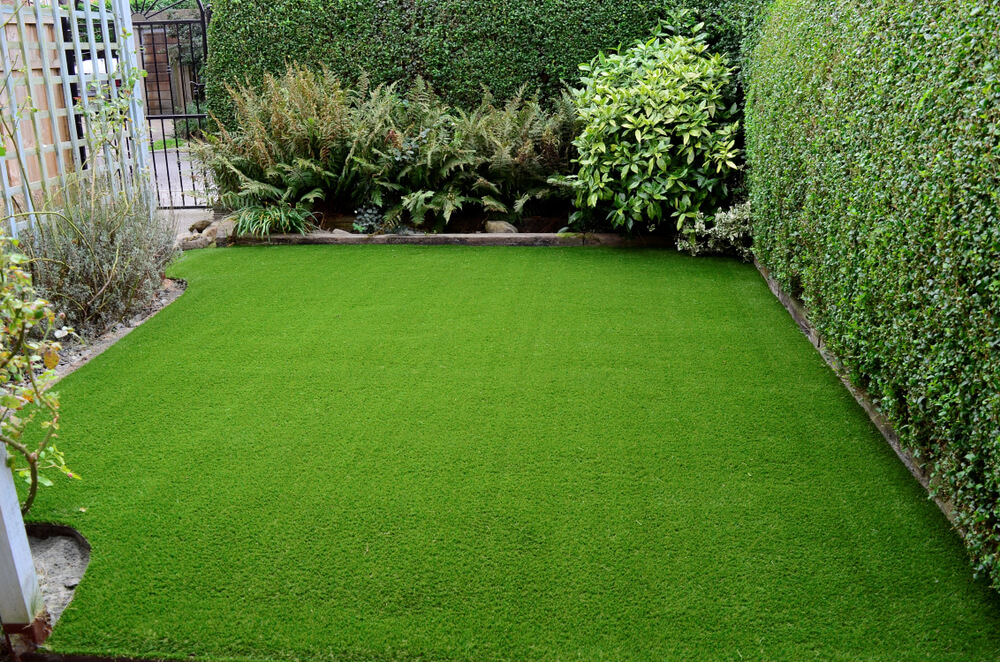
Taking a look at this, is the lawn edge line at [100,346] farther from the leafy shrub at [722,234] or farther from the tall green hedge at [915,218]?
the leafy shrub at [722,234]

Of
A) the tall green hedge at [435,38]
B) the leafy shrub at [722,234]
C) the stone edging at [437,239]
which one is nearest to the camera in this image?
the leafy shrub at [722,234]

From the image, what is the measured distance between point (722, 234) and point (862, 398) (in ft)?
9.74

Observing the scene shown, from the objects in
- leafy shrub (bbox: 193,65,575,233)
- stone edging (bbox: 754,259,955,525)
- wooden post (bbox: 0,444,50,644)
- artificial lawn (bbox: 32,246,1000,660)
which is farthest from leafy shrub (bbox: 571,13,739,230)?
wooden post (bbox: 0,444,50,644)

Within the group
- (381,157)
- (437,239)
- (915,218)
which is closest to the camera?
(915,218)

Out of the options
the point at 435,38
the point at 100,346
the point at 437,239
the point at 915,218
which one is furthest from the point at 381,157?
the point at 915,218

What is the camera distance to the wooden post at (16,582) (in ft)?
7.27

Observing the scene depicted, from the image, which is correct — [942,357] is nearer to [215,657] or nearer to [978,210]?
[978,210]

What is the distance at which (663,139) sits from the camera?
666cm

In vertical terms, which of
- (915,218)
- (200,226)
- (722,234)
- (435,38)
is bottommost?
(200,226)

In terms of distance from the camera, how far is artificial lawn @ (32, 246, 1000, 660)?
7.63 feet

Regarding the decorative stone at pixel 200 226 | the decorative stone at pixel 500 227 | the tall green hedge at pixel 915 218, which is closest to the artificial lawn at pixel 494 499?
the tall green hedge at pixel 915 218

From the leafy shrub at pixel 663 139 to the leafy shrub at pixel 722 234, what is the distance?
125 mm

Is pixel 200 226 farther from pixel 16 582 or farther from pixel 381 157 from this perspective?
pixel 16 582

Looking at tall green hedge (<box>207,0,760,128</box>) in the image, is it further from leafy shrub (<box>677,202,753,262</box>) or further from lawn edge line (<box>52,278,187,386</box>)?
lawn edge line (<box>52,278,187,386</box>)
